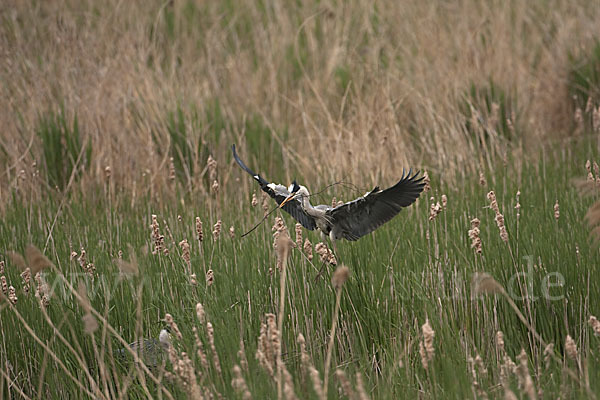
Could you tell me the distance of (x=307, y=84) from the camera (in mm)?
6695

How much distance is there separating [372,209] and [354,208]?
70 millimetres

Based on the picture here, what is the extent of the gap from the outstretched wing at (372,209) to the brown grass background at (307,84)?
1842 millimetres

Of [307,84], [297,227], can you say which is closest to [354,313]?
[297,227]

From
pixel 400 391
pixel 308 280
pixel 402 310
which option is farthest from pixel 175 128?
pixel 400 391

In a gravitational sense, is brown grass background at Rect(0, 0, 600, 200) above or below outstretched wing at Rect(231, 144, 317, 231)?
above

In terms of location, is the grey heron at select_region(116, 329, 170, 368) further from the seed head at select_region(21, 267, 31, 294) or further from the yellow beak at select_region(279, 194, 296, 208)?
the yellow beak at select_region(279, 194, 296, 208)

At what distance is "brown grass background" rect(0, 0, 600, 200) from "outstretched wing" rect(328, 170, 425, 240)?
1.84 m

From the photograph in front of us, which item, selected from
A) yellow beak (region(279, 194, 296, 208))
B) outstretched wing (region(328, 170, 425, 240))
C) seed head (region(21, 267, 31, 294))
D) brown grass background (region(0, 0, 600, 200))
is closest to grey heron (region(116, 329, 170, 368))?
seed head (region(21, 267, 31, 294))

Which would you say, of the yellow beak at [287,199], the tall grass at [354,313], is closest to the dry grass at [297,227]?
the tall grass at [354,313]

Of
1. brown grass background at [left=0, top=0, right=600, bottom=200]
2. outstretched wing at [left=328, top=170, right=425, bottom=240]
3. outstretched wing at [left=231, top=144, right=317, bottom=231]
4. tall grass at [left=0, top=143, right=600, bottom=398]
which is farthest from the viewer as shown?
brown grass background at [left=0, top=0, right=600, bottom=200]

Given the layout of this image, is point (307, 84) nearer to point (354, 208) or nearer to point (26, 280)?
point (354, 208)

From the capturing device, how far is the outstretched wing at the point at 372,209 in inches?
104

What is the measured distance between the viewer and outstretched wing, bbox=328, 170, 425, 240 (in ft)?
8.63

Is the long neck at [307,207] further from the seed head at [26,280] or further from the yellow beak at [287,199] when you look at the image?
the seed head at [26,280]
